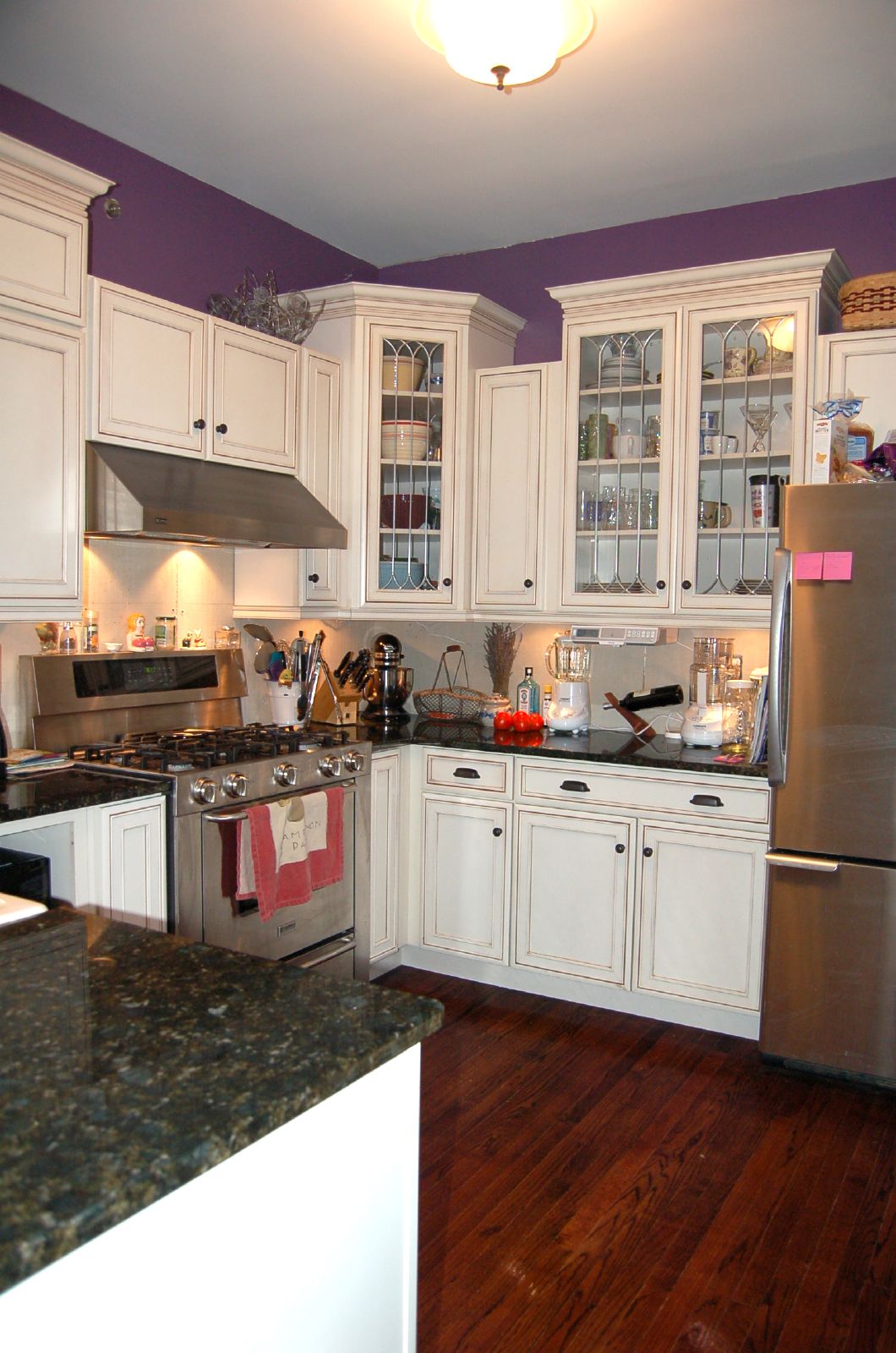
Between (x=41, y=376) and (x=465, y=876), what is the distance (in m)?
2.10

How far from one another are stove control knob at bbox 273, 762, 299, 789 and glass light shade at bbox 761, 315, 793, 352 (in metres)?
2.10

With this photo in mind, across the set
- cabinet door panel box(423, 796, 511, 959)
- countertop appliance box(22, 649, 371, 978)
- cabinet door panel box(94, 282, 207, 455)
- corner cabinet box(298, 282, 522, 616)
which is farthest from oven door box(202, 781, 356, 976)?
cabinet door panel box(94, 282, 207, 455)

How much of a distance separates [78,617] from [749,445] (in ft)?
7.29

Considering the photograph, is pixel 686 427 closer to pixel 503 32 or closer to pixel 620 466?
pixel 620 466

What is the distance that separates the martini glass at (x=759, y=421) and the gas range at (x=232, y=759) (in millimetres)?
1650

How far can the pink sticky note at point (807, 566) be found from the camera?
2881 millimetres

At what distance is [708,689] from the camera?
3.58 meters

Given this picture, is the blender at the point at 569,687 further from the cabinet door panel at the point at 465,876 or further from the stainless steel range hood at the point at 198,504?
the stainless steel range hood at the point at 198,504

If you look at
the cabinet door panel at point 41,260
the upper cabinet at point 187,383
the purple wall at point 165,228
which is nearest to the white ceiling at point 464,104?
the purple wall at point 165,228

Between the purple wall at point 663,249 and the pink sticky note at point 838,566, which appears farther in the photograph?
the purple wall at point 663,249

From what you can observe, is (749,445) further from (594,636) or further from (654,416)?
(594,636)

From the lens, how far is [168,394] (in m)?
3.12

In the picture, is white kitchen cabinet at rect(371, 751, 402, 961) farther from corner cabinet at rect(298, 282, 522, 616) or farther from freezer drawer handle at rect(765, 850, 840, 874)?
freezer drawer handle at rect(765, 850, 840, 874)

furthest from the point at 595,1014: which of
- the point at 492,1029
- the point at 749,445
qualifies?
the point at 749,445
